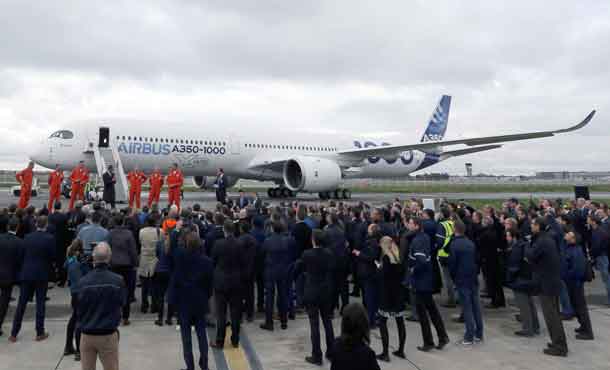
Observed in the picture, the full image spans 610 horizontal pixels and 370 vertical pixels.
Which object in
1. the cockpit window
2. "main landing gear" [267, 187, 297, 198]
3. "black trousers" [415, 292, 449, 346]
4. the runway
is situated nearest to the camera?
"black trousers" [415, 292, 449, 346]

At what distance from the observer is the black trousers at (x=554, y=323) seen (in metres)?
5.73

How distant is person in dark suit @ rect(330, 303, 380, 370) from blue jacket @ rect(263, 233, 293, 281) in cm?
361

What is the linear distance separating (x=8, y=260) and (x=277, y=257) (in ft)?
11.5

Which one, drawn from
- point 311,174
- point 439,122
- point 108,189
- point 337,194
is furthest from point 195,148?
point 439,122

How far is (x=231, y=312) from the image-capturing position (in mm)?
5875

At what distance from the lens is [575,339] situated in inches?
247

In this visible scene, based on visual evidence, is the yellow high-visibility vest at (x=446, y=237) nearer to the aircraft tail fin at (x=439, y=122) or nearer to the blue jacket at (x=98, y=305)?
the blue jacket at (x=98, y=305)

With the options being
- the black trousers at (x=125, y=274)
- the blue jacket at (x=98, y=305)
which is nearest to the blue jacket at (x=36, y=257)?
the black trousers at (x=125, y=274)

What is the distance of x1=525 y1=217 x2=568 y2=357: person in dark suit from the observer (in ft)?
18.9

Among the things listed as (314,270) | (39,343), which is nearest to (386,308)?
(314,270)

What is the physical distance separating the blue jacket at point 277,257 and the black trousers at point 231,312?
732 mm

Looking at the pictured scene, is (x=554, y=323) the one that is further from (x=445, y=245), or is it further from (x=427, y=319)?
(x=445, y=245)

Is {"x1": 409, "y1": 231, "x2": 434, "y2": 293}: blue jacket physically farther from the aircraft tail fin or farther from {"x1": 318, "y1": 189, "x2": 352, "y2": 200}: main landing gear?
the aircraft tail fin

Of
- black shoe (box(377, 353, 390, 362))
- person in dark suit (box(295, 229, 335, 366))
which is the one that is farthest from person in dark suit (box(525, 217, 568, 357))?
person in dark suit (box(295, 229, 335, 366))
